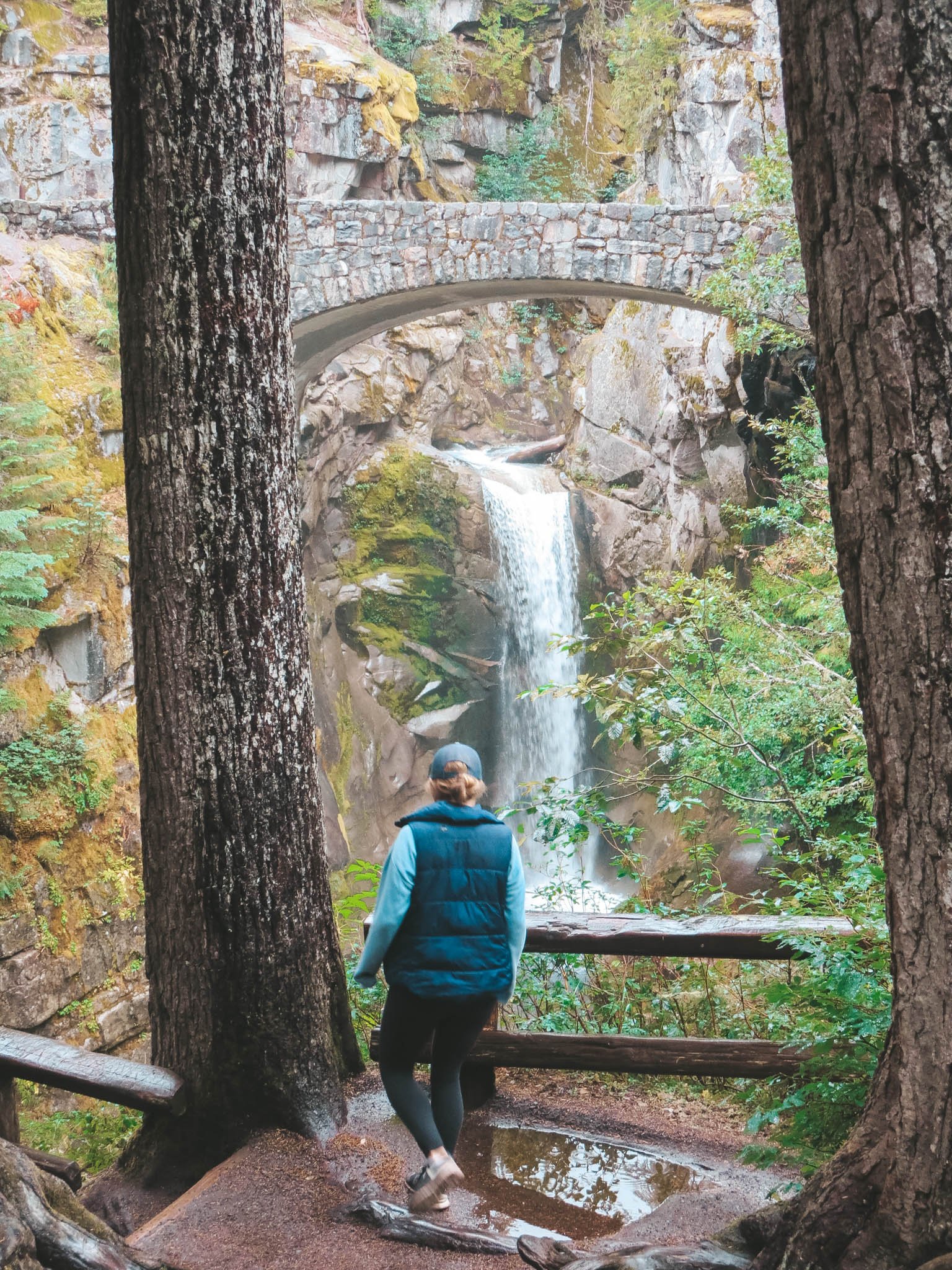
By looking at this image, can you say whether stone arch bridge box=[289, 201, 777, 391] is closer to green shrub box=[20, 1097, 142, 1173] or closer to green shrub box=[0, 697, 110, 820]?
green shrub box=[0, 697, 110, 820]

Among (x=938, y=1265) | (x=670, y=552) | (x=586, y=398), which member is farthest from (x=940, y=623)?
(x=586, y=398)

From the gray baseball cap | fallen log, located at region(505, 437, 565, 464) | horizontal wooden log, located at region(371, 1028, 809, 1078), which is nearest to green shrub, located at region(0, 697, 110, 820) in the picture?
horizontal wooden log, located at region(371, 1028, 809, 1078)

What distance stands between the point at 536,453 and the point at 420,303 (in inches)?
199

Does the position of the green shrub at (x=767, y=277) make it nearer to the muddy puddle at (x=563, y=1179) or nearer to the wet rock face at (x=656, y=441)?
the wet rock face at (x=656, y=441)

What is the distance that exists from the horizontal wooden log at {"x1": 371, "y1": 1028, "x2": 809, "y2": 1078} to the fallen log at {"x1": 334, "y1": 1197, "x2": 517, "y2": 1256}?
0.70m

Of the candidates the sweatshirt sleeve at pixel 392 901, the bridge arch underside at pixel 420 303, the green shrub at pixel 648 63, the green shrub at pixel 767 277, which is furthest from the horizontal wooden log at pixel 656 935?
the green shrub at pixel 648 63

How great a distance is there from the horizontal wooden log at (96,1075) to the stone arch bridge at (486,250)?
27.2 ft

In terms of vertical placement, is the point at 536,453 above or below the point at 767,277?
below

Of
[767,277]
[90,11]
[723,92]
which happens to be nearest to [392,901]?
[767,277]

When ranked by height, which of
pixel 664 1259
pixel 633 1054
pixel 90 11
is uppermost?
pixel 90 11

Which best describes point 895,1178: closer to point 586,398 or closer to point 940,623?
point 940,623

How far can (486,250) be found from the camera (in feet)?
32.2

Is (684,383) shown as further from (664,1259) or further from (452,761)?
(664,1259)

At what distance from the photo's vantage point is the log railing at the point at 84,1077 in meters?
3.02
